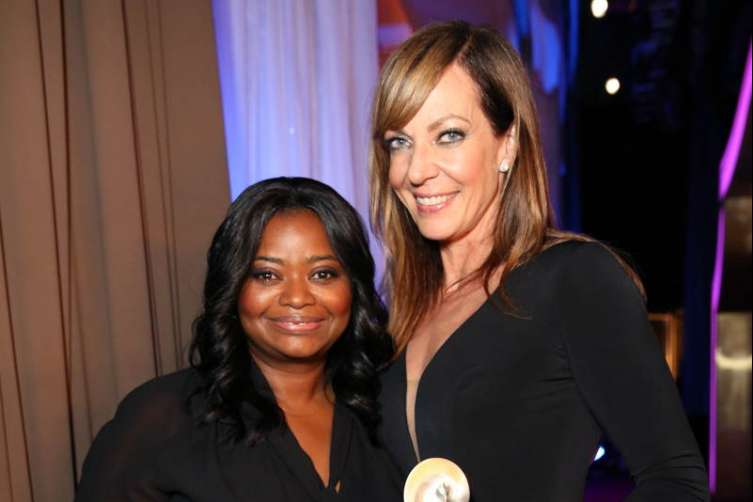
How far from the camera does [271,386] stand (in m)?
2.04

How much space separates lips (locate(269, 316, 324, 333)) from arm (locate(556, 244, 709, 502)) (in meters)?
0.62

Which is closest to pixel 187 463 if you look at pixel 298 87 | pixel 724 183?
pixel 298 87

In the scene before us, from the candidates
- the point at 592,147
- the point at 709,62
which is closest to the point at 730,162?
the point at 709,62

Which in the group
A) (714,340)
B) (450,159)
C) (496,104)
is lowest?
(714,340)

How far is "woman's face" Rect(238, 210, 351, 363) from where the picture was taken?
1923mm

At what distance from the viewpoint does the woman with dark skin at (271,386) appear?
1.76m

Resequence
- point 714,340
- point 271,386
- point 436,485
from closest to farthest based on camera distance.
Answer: point 436,485 < point 271,386 < point 714,340

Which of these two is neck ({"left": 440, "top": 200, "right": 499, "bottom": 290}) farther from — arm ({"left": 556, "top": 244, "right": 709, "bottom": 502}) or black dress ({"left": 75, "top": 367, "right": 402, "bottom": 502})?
black dress ({"left": 75, "top": 367, "right": 402, "bottom": 502})

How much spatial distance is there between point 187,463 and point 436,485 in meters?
0.61

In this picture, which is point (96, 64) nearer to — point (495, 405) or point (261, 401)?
point (261, 401)

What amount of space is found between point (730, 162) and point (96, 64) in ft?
17.9

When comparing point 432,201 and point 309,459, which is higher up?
point 432,201

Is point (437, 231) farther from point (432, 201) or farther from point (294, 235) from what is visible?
point (294, 235)

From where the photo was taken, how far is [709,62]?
645 cm
